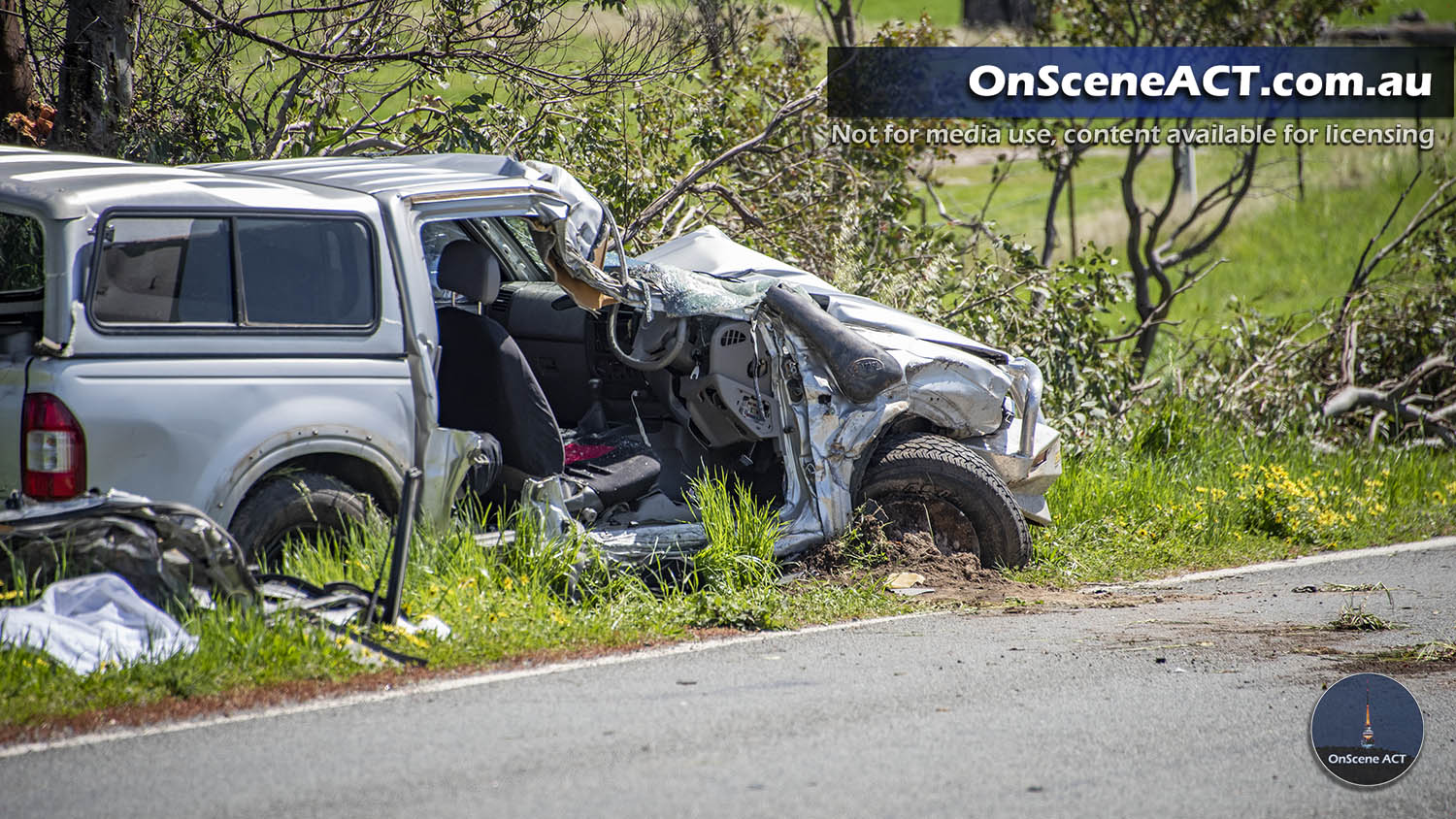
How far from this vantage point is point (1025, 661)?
225 inches

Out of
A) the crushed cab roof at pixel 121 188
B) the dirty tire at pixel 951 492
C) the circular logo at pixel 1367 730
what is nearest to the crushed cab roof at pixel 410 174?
the crushed cab roof at pixel 121 188

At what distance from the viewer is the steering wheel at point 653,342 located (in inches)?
269

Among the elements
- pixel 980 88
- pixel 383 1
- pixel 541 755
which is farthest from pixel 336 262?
pixel 980 88

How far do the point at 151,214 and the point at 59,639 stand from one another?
1.56 meters

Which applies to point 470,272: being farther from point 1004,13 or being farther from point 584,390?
point 1004,13

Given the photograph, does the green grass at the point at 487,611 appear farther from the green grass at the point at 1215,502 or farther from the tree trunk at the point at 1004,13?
the tree trunk at the point at 1004,13

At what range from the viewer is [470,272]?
6.05m

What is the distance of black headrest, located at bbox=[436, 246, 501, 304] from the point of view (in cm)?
604

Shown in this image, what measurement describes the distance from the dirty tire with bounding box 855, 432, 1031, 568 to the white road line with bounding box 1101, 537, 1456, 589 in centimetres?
98

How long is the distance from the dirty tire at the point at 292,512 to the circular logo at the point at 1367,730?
376 centimetres

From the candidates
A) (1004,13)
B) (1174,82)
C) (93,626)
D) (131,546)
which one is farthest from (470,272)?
(1004,13)

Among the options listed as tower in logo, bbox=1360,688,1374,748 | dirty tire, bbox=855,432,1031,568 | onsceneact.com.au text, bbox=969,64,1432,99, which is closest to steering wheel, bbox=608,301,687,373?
dirty tire, bbox=855,432,1031,568

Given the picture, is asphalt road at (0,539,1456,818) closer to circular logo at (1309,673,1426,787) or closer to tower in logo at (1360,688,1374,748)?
circular logo at (1309,673,1426,787)

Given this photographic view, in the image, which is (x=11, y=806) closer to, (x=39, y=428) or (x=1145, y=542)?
(x=39, y=428)
